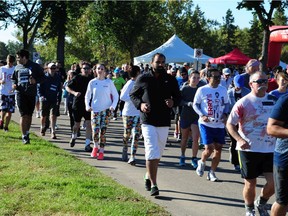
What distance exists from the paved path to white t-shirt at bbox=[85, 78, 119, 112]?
118 cm

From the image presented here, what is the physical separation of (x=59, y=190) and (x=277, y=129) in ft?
11.1

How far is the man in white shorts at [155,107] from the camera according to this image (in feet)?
22.6

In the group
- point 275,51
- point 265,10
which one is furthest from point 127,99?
point 275,51

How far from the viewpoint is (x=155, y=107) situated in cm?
697

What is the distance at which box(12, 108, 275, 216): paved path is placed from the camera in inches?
251

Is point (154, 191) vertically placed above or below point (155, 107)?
below

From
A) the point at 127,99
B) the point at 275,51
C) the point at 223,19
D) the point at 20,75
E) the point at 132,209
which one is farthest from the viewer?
the point at 223,19

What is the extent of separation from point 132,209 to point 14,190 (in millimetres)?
2017

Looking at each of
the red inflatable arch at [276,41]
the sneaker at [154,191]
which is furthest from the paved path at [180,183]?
the red inflatable arch at [276,41]

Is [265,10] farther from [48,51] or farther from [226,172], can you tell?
[48,51]

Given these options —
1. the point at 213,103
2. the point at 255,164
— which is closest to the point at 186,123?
the point at 213,103

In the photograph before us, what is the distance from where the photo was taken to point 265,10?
84.4 feet

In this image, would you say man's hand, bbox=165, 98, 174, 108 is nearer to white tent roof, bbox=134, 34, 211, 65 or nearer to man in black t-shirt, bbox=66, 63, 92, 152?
man in black t-shirt, bbox=66, 63, 92, 152

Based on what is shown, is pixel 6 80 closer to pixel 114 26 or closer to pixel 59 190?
pixel 59 190
